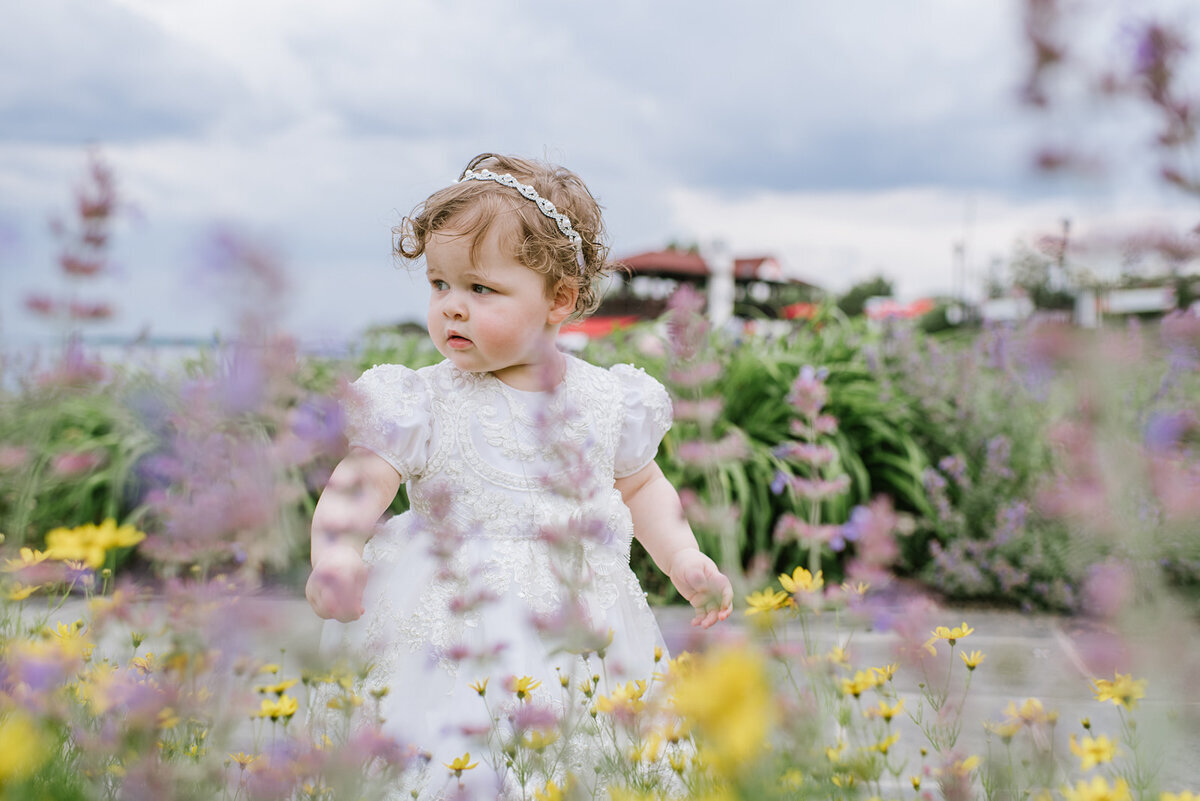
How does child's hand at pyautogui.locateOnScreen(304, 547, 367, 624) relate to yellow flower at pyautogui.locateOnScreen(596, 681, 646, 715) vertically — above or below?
above

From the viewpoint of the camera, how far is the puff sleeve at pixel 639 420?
210 cm

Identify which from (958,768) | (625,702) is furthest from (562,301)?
(958,768)

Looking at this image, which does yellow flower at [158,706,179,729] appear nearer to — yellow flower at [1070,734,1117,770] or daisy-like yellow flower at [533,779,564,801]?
daisy-like yellow flower at [533,779,564,801]

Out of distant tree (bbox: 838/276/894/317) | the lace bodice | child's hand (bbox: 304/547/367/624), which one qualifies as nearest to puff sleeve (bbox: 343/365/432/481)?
the lace bodice

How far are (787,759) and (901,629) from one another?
290mm

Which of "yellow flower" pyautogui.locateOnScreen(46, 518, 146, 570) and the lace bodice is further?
the lace bodice

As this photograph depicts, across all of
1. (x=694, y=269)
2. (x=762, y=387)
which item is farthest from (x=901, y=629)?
(x=694, y=269)

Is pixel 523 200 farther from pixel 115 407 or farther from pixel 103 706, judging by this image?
pixel 115 407

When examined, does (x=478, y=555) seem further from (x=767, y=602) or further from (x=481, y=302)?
(x=767, y=602)

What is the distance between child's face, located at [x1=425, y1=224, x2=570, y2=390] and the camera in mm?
1839

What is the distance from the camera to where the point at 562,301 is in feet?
6.73

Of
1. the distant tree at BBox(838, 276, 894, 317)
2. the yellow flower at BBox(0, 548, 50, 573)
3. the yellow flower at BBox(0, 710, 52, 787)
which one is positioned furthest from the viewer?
the distant tree at BBox(838, 276, 894, 317)

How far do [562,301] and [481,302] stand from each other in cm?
25

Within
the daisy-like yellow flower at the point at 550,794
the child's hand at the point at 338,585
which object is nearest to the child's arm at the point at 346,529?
the child's hand at the point at 338,585
